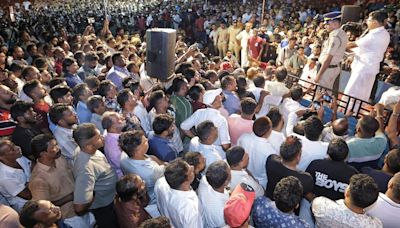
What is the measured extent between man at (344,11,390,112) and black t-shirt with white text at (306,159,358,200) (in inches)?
92.6

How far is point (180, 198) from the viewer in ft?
7.08

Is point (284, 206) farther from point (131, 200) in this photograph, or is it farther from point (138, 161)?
point (138, 161)

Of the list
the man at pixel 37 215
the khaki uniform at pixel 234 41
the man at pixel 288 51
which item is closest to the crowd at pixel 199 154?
the man at pixel 37 215

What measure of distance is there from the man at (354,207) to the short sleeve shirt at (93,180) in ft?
5.21

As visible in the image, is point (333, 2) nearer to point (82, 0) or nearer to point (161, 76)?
point (161, 76)

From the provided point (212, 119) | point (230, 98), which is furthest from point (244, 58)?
point (212, 119)

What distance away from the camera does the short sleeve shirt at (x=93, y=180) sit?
7.89 ft

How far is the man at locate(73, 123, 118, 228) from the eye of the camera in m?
2.42

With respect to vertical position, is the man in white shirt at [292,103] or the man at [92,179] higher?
the man in white shirt at [292,103]

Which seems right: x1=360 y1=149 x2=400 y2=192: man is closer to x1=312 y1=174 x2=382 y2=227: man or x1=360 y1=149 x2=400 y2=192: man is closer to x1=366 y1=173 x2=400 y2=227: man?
x1=366 y1=173 x2=400 y2=227: man

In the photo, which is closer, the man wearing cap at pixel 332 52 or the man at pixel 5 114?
the man at pixel 5 114

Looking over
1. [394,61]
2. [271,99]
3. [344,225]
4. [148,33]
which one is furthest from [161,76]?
[394,61]

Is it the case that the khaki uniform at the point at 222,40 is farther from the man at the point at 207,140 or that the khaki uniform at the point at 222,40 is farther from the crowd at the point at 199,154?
the man at the point at 207,140

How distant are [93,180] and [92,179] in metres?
0.01
